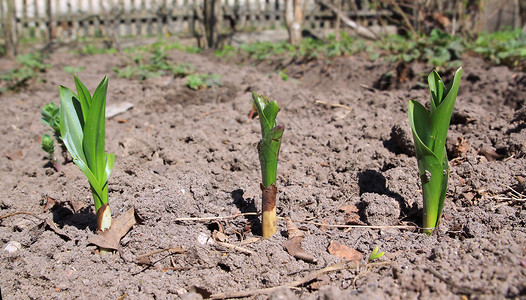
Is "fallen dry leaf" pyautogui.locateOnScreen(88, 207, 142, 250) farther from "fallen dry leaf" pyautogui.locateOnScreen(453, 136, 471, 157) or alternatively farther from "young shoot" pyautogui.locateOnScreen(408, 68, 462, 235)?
"fallen dry leaf" pyautogui.locateOnScreen(453, 136, 471, 157)

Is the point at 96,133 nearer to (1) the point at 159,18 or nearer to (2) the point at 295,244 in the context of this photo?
(2) the point at 295,244

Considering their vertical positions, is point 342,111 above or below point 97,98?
below

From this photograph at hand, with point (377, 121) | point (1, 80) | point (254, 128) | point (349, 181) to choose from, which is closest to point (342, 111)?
point (377, 121)

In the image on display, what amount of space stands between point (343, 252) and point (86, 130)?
117cm

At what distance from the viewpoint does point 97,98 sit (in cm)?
167

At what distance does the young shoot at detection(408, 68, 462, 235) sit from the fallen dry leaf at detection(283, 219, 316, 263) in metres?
0.54

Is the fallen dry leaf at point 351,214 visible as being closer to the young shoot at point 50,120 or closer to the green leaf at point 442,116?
the green leaf at point 442,116

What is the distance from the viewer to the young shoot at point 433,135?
1.60 m

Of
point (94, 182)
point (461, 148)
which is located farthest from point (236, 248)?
point (461, 148)

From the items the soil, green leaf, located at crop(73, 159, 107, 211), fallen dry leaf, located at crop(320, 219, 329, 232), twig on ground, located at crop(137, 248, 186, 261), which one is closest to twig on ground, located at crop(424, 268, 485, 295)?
the soil

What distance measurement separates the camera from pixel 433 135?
164 cm

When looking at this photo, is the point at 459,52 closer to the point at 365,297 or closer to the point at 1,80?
the point at 365,297

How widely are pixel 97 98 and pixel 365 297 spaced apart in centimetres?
124

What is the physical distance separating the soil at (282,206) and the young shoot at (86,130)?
1.00 ft
